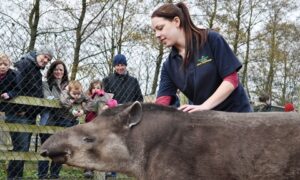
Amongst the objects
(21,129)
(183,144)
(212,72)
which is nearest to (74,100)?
(21,129)

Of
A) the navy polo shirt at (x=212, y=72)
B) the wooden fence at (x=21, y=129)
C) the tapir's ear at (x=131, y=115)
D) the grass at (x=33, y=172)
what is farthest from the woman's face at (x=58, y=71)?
the tapir's ear at (x=131, y=115)

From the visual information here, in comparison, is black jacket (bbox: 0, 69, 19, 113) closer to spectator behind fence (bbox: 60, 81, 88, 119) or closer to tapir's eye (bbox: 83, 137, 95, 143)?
spectator behind fence (bbox: 60, 81, 88, 119)

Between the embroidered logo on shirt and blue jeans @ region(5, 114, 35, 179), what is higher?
the embroidered logo on shirt

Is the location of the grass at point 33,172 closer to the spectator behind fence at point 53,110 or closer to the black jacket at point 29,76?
the spectator behind fence at point 53,110

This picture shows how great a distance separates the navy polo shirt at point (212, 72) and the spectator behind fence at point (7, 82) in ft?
11.2

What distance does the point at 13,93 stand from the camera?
739 cm

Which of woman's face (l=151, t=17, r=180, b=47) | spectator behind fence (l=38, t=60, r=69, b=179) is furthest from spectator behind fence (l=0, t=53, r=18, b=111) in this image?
woman's face (l=151, t=17, r=180, b=47)

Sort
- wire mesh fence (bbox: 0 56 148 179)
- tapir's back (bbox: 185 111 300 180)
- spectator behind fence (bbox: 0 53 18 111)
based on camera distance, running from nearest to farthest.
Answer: tapir's back (bbox: 185 111 300 180)
spectator behind fence (bbox: 0 53 18 111)
wire mesh fence (bbox: 0 56 148 179)

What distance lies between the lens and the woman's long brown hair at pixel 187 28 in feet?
15.3

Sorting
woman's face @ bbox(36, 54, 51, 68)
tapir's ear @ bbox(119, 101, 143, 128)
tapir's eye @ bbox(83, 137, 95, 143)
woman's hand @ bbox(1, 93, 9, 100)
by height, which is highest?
woman's face @ bbox(36, 54, 51, 68)

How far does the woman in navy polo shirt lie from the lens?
4.61 m

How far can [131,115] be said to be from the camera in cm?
416

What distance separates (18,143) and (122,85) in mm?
2206

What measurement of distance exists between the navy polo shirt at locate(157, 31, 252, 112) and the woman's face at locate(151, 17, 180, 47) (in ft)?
0.74
